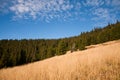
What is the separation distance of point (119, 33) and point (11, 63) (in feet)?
154

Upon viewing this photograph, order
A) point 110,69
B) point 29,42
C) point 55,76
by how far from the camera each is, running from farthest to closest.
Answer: point 29,42 < point 110,69 < point 55,76

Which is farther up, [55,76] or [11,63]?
[55,76]

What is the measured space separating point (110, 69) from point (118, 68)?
1.22 ft

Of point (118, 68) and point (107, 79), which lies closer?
point (107, 79)

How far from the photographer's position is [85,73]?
18.5 ft

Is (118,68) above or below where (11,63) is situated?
above

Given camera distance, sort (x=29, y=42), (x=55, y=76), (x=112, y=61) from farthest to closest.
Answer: (x=29, y=42), (x=112, y=61), (x=55, y=76)

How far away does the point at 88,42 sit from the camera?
74.1 metres

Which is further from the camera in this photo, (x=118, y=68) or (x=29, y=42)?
(x=29, y=42)

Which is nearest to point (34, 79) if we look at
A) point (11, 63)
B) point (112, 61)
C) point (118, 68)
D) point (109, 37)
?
point (118, 68)

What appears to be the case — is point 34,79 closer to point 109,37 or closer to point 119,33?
point 119,33

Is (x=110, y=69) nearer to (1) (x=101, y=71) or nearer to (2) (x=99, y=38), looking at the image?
(1) (x=101, y=71)

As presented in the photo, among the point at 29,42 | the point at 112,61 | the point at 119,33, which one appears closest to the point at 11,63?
the point at 119,33

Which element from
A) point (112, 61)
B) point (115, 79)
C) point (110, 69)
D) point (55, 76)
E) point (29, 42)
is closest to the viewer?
point (115, 79)
